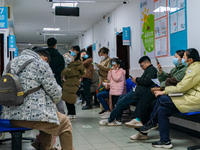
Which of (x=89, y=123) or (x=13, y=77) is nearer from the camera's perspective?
(x=13, y=77)

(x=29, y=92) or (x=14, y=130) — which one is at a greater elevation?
(x=29, y=92)

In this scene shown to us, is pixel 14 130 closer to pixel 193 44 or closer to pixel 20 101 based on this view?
pixel 20 101

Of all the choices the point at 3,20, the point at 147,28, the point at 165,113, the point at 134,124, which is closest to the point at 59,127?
the point at 165,113

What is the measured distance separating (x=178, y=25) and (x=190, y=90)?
183cm

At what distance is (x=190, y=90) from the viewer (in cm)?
354

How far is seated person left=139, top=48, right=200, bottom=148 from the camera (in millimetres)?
3471

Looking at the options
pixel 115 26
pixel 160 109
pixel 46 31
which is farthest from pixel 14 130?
pixel 46 31

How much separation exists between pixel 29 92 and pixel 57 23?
9893mm

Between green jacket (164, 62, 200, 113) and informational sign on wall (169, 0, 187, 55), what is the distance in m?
1.37

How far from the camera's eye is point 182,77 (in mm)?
3809

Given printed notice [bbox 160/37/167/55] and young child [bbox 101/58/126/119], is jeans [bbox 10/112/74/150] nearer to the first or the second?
young child [bbox 101/58/126/119]

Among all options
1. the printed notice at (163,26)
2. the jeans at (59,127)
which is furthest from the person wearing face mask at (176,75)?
the jeans at (59,127)

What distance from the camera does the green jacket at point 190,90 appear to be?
136 inches

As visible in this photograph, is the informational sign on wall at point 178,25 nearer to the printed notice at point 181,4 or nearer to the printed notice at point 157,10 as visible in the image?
the printed notice at point 181,4
